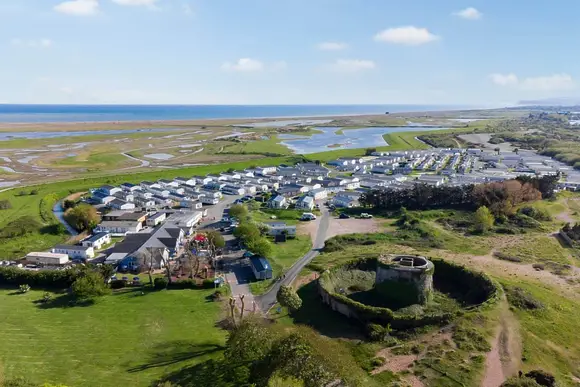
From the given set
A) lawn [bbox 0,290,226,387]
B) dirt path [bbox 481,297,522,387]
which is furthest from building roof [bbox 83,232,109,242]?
dirt path [bbox 481,297,522,387]

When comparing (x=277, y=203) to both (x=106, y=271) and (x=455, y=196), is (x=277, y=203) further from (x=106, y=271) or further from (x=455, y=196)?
(x=106, y=271)

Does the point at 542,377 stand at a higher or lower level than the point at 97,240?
higher

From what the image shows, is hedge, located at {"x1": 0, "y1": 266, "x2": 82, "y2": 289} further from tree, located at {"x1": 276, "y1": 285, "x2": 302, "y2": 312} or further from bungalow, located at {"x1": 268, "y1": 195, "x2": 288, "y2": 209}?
bungalow, located at {"x1": 268, "y1": 195, "x2": 288, "y2": 209}

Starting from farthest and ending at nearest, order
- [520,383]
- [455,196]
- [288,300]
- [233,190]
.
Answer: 1. [233,190]
2. [455,196]
3. [288,300]
4. [520,383]

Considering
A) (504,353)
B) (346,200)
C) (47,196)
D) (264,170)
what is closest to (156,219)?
(47,196)

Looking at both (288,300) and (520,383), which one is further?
(288,300)

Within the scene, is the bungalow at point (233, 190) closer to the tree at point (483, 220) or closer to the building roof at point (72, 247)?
the building roof at point (72, 247)

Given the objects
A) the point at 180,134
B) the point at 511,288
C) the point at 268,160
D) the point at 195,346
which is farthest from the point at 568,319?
the point at 180,134

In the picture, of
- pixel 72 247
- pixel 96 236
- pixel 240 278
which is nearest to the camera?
pixel 240 278
